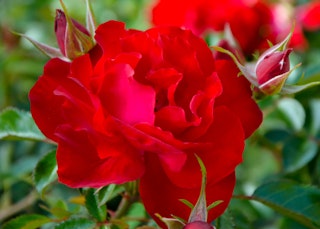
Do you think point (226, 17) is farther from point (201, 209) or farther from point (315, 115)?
point (201, 209)

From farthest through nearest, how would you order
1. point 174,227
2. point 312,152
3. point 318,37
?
point 318,37 < point 312,152 < point 174,227

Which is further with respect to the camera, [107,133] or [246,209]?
[246,209]

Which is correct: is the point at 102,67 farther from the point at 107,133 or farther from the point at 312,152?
the point at 312,152

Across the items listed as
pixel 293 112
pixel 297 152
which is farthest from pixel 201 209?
pixel 293 112

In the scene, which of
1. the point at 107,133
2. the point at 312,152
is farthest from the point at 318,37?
the point at 107,133

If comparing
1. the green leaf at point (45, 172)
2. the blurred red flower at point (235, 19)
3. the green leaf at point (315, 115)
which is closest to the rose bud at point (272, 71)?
the green leaf at point (45, 172)

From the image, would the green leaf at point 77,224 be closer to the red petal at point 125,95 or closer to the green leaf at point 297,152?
the red petal at point 125,95
